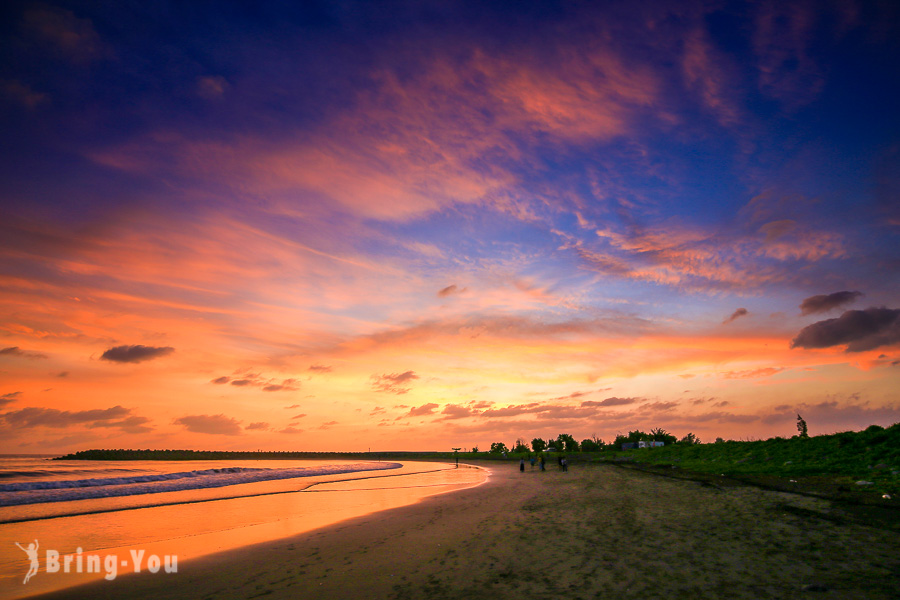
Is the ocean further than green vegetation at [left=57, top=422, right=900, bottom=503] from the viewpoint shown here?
No

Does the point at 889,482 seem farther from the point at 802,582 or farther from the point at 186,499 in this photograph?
the point at 186,499

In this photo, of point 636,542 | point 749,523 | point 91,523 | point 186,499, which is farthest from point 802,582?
point 186,499

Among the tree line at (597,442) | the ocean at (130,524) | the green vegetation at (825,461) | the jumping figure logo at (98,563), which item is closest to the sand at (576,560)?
the jumping figure logo at (98,563)

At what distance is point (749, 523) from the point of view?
14.8m

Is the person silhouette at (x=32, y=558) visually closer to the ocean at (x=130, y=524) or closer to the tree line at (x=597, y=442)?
the ocean at (x=130, y=524)

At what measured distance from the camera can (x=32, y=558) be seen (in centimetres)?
1386

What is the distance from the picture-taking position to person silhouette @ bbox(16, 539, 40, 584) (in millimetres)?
12105

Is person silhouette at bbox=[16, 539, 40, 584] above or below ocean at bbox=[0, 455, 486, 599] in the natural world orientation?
above

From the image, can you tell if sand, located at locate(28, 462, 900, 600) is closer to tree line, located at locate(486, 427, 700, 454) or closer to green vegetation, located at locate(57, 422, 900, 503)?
green vegetation, located at locate(57, 422, 900, 503)

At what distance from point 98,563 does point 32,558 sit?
2904mm

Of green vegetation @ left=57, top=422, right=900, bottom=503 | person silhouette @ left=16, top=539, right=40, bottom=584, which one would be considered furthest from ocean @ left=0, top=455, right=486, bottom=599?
green vegetation @ left=57, top=422, right=900, bottom=503

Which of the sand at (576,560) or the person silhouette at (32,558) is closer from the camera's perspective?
the sand at (576,560)

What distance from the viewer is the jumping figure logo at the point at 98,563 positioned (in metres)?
12.5

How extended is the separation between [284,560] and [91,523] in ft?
51.8
